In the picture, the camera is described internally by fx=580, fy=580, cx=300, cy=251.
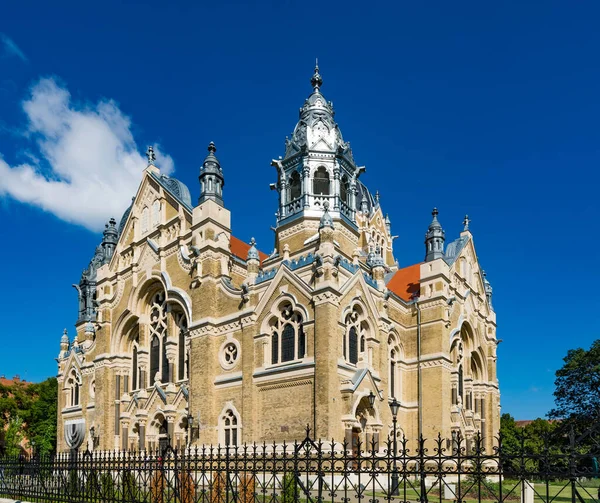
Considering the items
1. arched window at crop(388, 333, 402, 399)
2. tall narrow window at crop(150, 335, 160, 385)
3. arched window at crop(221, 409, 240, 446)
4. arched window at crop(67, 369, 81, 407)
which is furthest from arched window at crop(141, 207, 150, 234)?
arched window at crop(388, 333, 402, 399)

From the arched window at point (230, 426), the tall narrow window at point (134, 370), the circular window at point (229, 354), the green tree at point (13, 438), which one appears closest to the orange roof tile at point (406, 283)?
the circular window at point (229, 354)

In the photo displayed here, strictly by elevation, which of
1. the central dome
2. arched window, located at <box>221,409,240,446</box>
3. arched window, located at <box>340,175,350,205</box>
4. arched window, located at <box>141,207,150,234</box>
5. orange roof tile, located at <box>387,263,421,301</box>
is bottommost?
arched window, located at <box>221,409,240,446</box>

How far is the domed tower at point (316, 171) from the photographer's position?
2917 centimetres

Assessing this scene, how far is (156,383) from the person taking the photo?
2812 cm

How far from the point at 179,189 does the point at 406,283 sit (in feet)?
44.3

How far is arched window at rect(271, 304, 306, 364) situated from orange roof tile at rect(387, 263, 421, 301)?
9.07 metres

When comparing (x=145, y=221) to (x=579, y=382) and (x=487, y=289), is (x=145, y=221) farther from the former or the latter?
(x=579, y=382)

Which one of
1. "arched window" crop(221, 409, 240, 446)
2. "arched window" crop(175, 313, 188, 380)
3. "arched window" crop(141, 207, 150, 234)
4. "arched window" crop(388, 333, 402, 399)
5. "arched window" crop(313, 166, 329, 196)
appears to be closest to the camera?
"arched window" crop(221, 409, 240, 446)

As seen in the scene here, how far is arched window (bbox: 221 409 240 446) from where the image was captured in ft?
79.7

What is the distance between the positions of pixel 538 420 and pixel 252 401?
5387cm

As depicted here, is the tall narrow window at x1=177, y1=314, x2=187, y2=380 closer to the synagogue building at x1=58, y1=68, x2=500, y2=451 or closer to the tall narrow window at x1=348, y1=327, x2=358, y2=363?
the synagogue building at x1=58, y1=68, x2=500, y2=451

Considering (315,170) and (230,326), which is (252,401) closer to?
(230,326)

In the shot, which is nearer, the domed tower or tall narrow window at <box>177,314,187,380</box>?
tall narrow window at <box>177,314,187,380</box>

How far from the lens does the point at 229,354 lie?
25328mm
